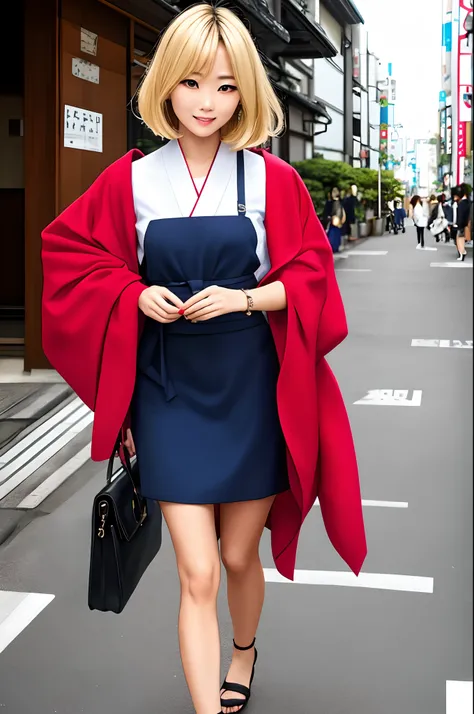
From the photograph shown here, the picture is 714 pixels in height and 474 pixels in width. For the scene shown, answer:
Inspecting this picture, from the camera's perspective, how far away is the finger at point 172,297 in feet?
8.49

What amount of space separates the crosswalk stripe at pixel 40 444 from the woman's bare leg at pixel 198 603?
3.33 m

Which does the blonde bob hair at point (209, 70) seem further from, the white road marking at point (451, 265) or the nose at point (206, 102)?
the white road marking at point (451, 265)

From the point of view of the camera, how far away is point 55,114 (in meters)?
8.43

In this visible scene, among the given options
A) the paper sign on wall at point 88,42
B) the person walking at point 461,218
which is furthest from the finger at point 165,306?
the person walking at point 461,218

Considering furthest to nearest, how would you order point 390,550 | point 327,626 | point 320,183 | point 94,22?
point 320,183, point 94,22, point 390,550, point 327,626

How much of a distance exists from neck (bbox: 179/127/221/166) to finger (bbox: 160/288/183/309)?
0.39 m

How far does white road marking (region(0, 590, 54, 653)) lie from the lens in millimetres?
Answer: 3842

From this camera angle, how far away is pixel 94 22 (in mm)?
9062

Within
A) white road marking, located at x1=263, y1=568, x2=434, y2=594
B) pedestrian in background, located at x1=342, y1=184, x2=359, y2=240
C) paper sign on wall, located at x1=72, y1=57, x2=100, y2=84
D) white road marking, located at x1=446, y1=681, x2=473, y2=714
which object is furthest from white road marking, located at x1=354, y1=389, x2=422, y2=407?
pedestrian in background, located at x1=342, y1=184, x2=359, y2=240

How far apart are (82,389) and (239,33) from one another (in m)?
1.02

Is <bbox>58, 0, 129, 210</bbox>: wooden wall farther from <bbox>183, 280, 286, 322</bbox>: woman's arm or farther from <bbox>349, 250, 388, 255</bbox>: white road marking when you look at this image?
<bbox>349, 250, 388, 255</bbox>: white road marking

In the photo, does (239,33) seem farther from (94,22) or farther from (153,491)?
(94,22)

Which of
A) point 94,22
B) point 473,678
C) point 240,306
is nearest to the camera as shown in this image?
point 473,678

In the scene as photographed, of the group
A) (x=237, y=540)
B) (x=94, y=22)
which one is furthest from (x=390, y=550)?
(x=94, y=22)
